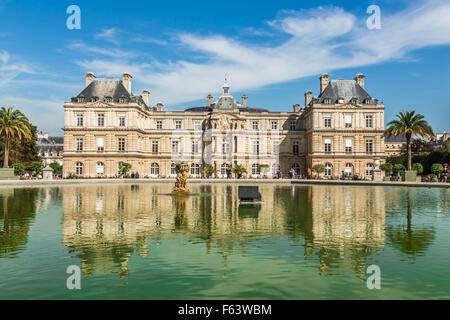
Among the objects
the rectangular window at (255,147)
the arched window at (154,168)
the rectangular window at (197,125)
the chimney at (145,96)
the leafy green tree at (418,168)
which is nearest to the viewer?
the leafy green tree at (418,168)

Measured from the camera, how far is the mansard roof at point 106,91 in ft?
201

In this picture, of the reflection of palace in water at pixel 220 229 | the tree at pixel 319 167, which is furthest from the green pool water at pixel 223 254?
the tree at pixel 319 167

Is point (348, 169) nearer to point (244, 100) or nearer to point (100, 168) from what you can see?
point (244, 100)

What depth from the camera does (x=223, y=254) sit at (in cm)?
920

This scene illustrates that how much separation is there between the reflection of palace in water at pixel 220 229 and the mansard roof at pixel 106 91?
45565 mm

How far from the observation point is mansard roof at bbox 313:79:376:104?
60.9 metres

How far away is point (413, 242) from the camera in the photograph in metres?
10.6

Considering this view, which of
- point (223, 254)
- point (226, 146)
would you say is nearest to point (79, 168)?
point (226, 146)

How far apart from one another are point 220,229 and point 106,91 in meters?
55.9

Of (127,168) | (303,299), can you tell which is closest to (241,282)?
(303,299)

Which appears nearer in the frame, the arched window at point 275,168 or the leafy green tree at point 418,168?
the leafy green tree at point 418,168

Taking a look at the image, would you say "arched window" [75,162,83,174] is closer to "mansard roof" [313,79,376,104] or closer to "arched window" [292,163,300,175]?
"arched window" [292,163,300,175]

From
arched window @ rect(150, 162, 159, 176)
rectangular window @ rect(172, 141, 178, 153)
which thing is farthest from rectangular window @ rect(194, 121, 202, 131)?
arched window @ rect(150, 162, 159, 176)

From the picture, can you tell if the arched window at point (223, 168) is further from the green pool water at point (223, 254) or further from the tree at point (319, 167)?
the green pool water at point (223, 254)
